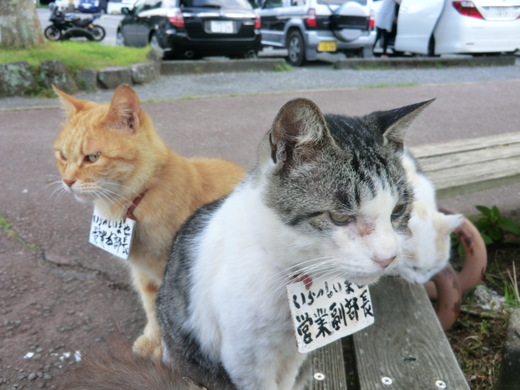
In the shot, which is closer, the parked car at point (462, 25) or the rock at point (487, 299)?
the rock at point (487, 299)

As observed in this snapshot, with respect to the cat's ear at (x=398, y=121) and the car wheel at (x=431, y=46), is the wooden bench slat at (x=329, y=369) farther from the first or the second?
the car wheel at (x=431, y=46)

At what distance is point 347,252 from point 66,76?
252 inches

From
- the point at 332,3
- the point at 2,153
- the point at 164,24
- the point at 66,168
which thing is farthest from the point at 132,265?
the point at 332,3

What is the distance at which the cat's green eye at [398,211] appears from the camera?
4.74 feet

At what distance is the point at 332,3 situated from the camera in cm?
1055

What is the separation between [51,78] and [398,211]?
6.31 metres

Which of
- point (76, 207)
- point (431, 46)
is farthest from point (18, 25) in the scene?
point (431, 46)

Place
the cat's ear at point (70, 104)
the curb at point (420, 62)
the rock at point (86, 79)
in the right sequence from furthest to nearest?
the curb at point (420, 62) → the rock at point (86, 79) → the cat's ear at point (70, 104)

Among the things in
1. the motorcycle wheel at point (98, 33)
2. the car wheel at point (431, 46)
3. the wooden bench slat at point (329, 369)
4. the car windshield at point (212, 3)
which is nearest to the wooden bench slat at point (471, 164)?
the wooden bench slat at point (329, 369)

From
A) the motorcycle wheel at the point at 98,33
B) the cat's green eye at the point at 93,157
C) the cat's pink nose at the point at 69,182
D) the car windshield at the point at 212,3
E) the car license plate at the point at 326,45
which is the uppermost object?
the car windshield at the point at 212,3

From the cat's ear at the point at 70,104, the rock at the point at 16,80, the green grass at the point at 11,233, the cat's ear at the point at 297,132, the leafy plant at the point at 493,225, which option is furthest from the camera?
the rock at the point at 16,80

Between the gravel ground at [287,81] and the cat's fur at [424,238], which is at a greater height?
the cat's fur at [424,238]

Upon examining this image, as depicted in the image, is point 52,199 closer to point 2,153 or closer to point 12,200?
point 12,200

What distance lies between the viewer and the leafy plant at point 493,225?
3.10 metres
